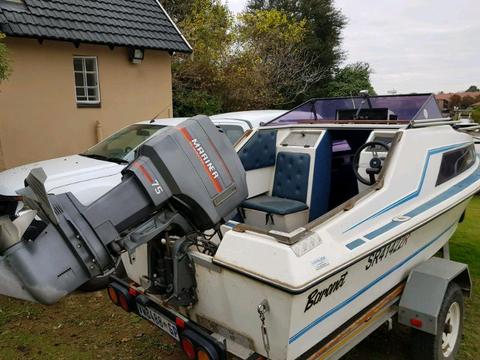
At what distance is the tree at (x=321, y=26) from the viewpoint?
21.7m

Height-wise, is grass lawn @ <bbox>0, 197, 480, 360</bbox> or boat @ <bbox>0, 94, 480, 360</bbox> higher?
boat @ <bbox>0, 94, 480, 360</bbox>

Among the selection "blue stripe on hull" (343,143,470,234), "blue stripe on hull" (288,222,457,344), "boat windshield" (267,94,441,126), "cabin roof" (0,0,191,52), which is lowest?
"blue stripe on hull" (288,222,457,344)

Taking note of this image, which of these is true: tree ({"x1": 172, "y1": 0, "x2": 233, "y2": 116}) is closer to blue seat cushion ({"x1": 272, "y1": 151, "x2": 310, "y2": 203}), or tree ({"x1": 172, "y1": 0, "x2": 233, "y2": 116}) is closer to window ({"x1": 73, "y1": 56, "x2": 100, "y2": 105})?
window ({"x1": 73, "y1": 56, "x2": 100, "y2": 105})

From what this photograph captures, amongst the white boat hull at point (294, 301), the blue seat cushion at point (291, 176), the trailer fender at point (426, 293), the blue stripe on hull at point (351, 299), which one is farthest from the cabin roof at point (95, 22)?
the trailer fender at point (426, 293)

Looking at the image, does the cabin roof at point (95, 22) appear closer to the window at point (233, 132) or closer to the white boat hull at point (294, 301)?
the window at point (233, 132)

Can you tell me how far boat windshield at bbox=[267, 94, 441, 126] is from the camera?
385 cm

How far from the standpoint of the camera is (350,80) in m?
21.4

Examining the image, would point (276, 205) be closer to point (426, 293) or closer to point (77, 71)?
point (426, 293)

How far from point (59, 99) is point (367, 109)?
21.4ft

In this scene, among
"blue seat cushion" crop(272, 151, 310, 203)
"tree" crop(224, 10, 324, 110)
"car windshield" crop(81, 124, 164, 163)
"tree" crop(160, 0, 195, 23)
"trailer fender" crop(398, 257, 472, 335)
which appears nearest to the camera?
"trailer fender" crop(398, 257, 472, 335)

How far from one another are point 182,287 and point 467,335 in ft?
7.95

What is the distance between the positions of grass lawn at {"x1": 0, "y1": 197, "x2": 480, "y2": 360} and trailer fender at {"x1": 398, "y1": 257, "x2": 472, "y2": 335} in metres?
0.60

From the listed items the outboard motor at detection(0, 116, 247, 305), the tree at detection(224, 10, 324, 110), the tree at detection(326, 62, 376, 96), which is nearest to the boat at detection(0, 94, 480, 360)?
the outboard motor at detection(0, 116, 247, 305)

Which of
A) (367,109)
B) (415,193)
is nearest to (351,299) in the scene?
(415,193)
